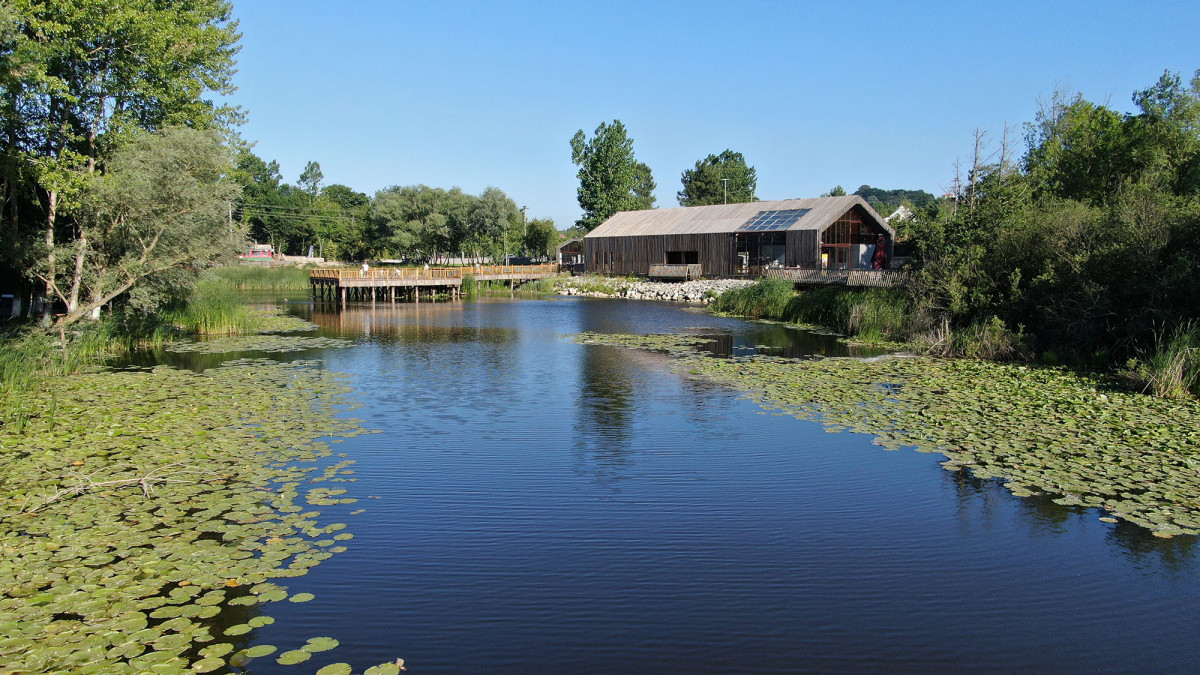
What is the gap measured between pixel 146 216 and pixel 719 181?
290 feet

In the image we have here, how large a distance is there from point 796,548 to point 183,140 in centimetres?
1847

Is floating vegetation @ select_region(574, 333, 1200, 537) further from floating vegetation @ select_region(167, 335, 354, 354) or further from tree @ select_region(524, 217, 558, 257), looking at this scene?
tree @ select_region(524, 217, 558, 257)

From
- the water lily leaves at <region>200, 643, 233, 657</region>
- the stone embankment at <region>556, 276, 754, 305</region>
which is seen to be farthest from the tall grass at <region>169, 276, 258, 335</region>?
Answer: the stone embankment at <region>556, 276, 754, 305</region>

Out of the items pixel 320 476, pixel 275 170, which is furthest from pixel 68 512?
pixel 275 170

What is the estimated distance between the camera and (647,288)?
2032 inches

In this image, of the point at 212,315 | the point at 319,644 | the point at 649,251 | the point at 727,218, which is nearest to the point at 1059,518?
the point at 319,644

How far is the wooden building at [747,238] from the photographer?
4872cm

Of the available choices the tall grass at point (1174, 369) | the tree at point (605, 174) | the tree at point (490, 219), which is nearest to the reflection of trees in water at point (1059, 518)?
the tall grass at point (1174, 369)

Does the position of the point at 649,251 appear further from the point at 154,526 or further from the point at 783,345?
the point at 154,526

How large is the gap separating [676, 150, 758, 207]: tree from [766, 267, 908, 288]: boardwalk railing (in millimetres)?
60762

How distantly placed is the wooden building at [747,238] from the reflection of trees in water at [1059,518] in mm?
34731

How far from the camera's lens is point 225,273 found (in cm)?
4881

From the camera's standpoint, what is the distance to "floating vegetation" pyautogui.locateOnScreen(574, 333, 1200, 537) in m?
8.82

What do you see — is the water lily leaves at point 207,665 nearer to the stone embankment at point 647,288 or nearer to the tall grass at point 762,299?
the tall grass at point 762,299
